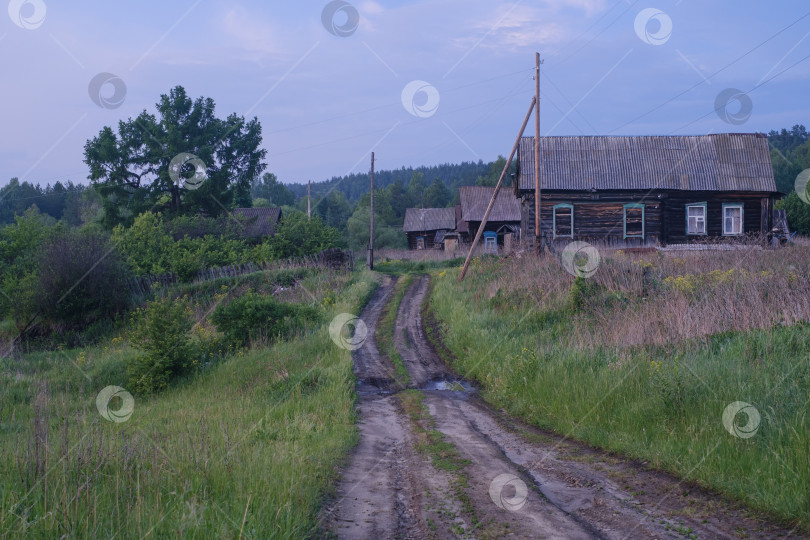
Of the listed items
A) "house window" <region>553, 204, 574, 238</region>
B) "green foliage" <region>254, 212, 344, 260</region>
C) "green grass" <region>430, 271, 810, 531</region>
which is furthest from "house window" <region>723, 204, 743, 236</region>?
"green foliage" <region>254, 212, 344, 260</region>

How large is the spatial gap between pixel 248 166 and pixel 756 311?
48.2m

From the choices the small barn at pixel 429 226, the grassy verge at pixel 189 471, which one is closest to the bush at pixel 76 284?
the grassy verge at pixel 189 471

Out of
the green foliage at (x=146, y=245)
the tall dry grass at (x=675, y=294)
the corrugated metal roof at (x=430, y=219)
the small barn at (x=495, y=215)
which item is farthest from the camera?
the corrugated metal roof at (x=430, y=219)

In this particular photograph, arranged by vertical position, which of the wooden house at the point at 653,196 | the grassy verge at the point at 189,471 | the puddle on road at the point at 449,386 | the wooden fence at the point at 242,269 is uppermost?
the wooden house at the point at 653,196

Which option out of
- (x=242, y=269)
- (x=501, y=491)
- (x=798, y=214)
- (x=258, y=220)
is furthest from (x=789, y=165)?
(x=501, y=491)

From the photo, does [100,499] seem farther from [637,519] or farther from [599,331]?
[599,331]

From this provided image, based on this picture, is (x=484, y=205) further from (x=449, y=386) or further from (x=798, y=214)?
(x=449, y=386)

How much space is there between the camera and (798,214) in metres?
53.3

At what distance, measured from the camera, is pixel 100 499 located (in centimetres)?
466

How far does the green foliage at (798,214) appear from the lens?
5288 cm

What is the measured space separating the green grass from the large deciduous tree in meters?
40.8

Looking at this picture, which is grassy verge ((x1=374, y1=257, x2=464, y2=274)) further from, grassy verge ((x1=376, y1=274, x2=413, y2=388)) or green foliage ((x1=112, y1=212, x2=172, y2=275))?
green foliage ((x1=112, y1=212, x2=172, y2=275))

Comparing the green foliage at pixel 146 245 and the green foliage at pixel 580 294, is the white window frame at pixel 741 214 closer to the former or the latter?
the green foliage at pixel 580 294

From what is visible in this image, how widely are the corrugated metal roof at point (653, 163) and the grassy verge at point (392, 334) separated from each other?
31.8 ft
